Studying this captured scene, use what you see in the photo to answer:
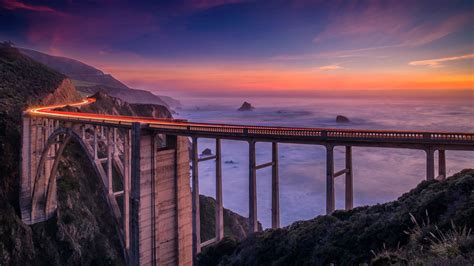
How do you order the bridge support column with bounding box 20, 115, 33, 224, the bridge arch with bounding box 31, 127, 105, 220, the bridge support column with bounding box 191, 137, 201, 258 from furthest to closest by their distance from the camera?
the bridge arch with bounding box 31, 127, 105, 220, the bridge support column with bounding box 20, 115, 33, 224, the bridge support column with bounding box 191, 137, 201, 258

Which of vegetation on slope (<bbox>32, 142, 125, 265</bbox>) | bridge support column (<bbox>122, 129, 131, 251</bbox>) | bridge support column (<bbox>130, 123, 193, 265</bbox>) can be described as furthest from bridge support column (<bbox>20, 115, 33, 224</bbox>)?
bridge support column (<bbox>130, 123, 193, 265</bbox>)

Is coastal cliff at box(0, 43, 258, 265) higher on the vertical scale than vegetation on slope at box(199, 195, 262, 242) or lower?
higher

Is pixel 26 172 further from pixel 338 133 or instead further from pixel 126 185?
pixel 338 133

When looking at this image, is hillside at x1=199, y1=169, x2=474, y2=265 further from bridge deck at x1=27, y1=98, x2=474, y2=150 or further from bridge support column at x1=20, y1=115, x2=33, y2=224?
bridge support column at x1=20, y1=115, x2=33, y2=224

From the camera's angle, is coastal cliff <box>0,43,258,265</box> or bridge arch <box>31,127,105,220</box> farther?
bridge arch <box>31,127,105,220</box>

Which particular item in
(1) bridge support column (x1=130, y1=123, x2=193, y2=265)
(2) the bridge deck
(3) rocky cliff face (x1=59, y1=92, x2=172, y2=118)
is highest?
(3) rocky cliff face (x1=59, y1=92, x2=172, y2=118)

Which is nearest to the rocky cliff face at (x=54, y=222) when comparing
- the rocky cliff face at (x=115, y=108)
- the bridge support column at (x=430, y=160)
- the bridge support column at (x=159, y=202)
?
the rocky cliff face at (x=115, y=108)

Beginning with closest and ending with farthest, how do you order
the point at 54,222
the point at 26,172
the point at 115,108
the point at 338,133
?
the point at 338,133
the point at 26,172
the point at 54,222
the point at 115,108

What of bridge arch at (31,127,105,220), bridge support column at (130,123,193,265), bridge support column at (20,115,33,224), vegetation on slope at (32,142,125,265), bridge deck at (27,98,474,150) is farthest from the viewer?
bridge arch at (31,127,105,220)

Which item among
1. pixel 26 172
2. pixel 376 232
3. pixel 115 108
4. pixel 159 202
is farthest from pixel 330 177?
pixel 115 108

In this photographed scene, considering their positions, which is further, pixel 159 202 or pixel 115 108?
pixel 115 108

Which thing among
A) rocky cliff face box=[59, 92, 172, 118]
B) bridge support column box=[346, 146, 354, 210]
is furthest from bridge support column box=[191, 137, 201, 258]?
rocky cliff face box=[59, 92, 172, 118]
